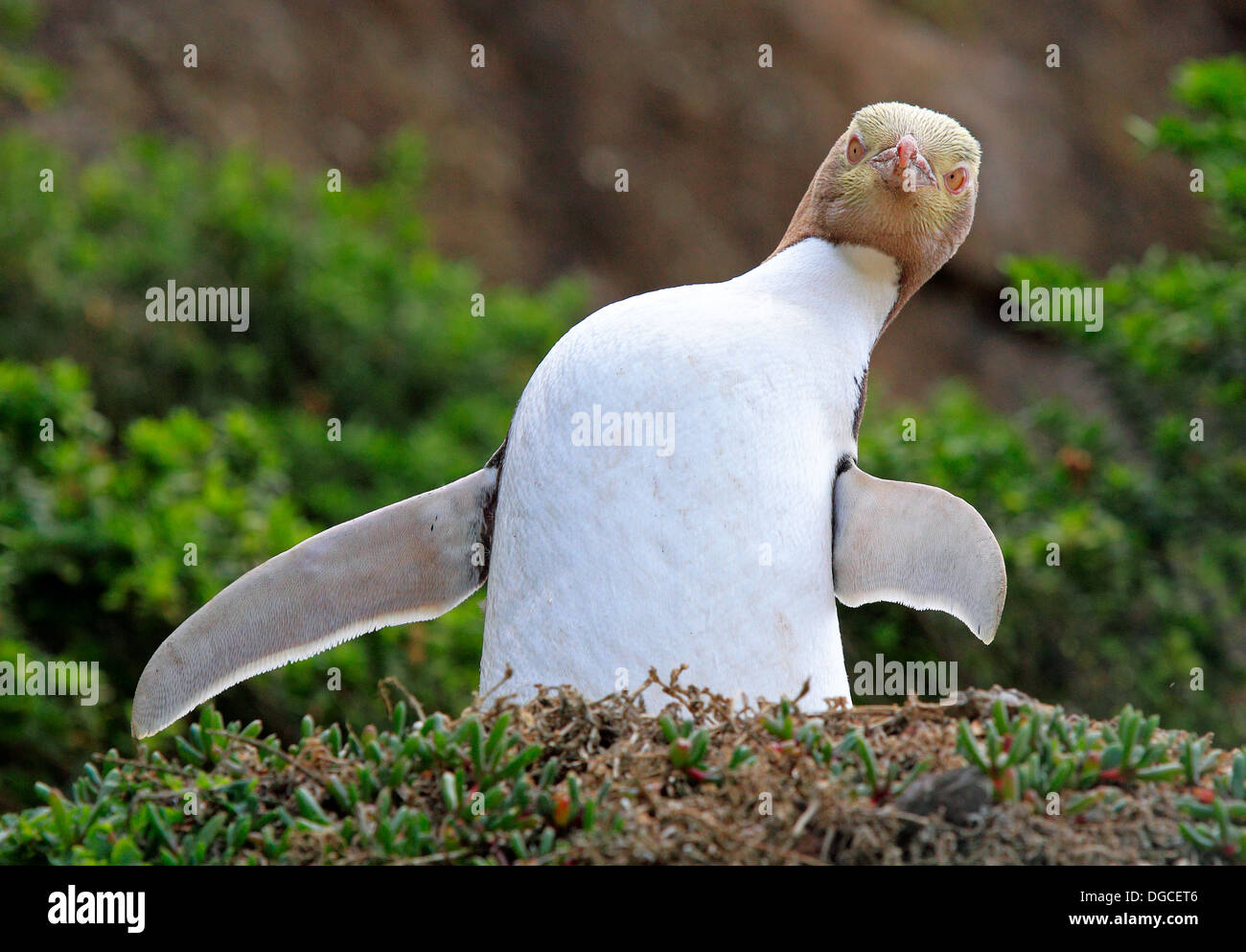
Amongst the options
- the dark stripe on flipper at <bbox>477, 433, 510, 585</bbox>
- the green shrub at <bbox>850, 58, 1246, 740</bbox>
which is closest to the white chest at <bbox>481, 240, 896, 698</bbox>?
the dark stripe on flipper at <bbox>477, 433, 510, 585</bbox>

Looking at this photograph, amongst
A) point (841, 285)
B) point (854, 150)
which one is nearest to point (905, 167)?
point (854, 150)

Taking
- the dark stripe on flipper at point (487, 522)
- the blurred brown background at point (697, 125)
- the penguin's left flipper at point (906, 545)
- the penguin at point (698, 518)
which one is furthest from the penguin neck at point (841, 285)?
the blurred brown background at point (697, 125)

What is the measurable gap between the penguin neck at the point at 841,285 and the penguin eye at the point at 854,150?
0.17m

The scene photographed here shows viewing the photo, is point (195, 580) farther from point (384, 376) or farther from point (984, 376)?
point (984, 376)

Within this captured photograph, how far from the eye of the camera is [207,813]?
2014 millimetres

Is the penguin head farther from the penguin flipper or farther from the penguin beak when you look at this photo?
the penguin flipper

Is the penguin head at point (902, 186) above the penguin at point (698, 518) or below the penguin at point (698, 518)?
above

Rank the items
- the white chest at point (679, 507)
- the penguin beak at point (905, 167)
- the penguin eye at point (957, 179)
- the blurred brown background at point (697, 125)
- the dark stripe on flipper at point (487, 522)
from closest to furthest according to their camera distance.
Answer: the white chest at point (679, 507)
the penguin beak at point (905, 167)
the penguin eye at point (957, 179)
the dark stripe on flipper at point (487, 522)
the blurred brown background at point (697, 125)

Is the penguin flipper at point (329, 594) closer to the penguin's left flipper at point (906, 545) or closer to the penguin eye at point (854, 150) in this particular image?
the penguin's left flipper at point (906, 545)

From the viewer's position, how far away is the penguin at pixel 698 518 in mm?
2396

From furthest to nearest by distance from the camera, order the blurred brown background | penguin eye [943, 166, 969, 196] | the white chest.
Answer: the blurred brown background, penguin eye [943, 166, 969, 196], the white chest

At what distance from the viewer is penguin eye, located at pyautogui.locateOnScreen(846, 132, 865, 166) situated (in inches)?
104
